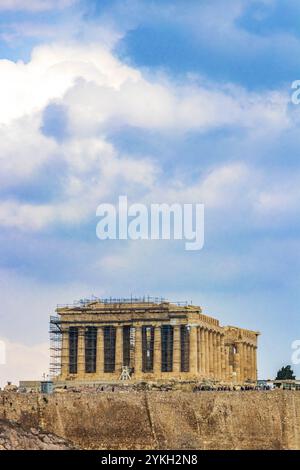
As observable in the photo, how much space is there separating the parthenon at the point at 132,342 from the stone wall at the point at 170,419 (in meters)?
35.0

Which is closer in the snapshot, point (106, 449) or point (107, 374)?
point (106, 449)

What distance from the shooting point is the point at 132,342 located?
177625 millimetres

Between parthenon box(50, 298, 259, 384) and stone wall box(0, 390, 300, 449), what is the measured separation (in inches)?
1379

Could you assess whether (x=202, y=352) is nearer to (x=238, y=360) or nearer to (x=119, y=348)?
→ (x=119, y=348)

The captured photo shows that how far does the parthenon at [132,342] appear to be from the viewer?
175000 mm

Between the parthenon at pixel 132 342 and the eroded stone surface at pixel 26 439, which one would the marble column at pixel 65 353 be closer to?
the parthenon at pixel 132 342

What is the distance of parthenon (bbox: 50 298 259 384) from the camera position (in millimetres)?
175000

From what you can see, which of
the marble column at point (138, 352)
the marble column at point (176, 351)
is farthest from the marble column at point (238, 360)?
the marble column at point (138, 352)

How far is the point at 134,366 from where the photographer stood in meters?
176

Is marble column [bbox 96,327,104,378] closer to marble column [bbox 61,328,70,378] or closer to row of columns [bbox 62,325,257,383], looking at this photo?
row of columns [bbox 62,325,257,383]

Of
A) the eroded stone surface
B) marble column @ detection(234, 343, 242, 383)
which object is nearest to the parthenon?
marble column @ detection(234, 343, 242, 383)
